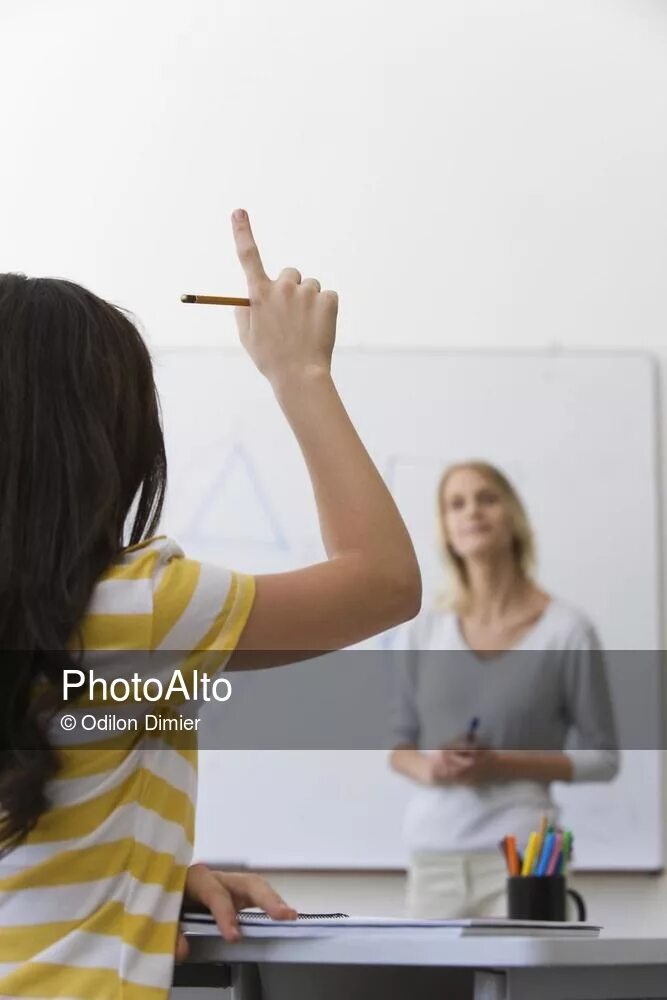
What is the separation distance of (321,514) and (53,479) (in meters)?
0.17

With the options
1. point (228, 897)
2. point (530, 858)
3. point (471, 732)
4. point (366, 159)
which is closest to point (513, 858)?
point (530, 858)

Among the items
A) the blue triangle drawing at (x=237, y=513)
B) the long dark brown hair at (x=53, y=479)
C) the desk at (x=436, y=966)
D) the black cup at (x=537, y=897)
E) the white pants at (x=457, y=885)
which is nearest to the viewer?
the desk at (x=436, y=966)

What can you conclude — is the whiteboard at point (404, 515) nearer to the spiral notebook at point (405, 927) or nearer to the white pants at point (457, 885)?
the white pants at point (457, 885)

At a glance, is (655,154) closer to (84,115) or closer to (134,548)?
(84,115)

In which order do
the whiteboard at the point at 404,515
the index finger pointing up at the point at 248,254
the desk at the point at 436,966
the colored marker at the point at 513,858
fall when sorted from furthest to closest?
the whiteboard at the point at 404,515 → the colored marker at the point at 513,858 → the index finger pointing up at the point at 248,254 → the desk at the point at 436,966

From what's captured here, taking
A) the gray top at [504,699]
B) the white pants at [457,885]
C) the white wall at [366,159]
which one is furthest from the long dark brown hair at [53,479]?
the white wall at [366,159]

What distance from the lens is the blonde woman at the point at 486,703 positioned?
239cm

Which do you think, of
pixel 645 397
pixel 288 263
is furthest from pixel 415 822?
pixel 288 263

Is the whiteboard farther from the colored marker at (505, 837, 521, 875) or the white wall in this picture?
the colored marker at (505, 837, 521, 875)

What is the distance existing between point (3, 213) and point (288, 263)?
610 mm

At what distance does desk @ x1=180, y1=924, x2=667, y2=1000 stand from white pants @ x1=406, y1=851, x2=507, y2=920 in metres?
1.50

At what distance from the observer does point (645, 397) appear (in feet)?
8.82

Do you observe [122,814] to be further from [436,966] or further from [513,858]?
[513,858]

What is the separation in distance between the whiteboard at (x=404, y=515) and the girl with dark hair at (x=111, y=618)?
171 centimetres
